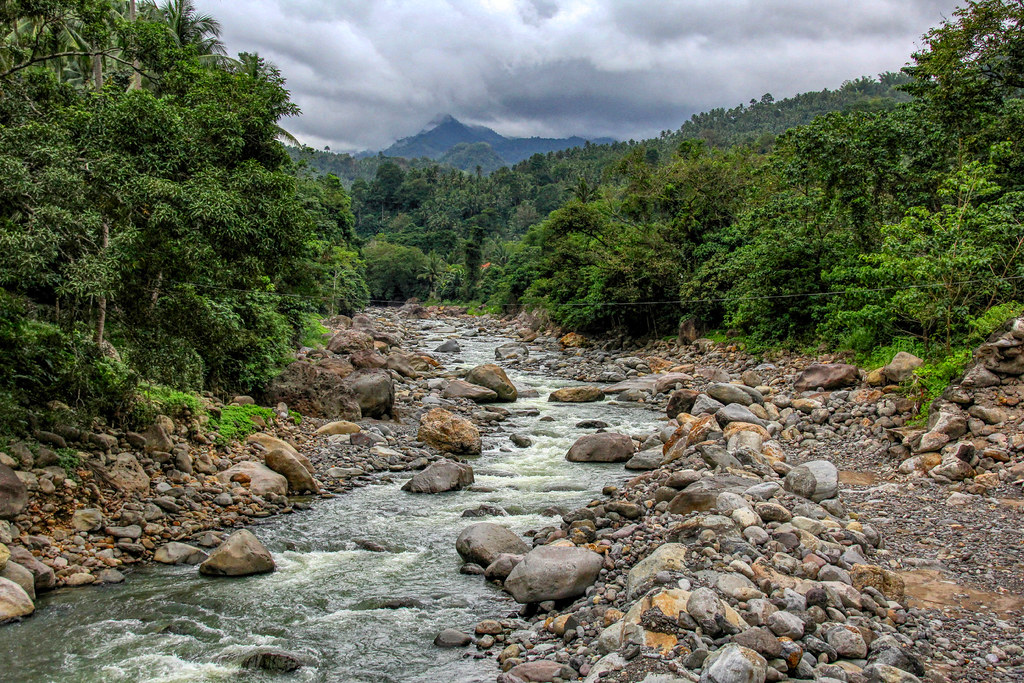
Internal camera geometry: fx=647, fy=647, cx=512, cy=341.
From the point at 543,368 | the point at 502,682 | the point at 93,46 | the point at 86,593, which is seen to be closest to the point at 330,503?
the point at 86,593

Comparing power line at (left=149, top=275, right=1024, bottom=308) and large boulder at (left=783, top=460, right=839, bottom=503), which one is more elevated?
power line at (left=149, top=275, right=1024, bottom=308)

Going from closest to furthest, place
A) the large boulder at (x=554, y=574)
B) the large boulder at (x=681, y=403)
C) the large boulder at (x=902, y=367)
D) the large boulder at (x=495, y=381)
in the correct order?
the large boulder at (x=554, y=574) < the large boulder at (x=902, y=367) < the large boulder at (x=681, y=403) < the large boulder at (x=495, y=381)

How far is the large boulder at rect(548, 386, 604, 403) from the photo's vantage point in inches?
873

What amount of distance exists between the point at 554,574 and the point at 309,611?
117 inches

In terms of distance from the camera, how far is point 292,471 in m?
12.1

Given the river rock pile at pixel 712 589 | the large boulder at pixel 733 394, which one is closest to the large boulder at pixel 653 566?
the river rock pile at pixel 712 589

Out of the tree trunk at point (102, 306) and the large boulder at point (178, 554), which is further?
the tree trunk at point (102, 306)

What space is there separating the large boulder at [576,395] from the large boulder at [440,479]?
964cm

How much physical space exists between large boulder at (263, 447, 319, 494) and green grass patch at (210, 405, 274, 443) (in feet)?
4.02

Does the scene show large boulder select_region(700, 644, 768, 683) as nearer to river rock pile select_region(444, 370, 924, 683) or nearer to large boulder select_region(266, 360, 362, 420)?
river rock pile select_region(444, 370, 924, 683)

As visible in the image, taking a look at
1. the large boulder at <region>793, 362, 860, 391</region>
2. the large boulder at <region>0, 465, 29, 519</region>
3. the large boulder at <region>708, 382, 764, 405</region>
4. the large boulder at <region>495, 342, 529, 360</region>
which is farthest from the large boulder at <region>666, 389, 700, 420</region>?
the large boulder at <region>495, 342, 529, 360</region>

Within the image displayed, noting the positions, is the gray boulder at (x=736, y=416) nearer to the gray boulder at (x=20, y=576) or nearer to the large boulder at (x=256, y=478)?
the large boulder at (x=256, y=478)

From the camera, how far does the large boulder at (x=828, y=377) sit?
17.1 metres

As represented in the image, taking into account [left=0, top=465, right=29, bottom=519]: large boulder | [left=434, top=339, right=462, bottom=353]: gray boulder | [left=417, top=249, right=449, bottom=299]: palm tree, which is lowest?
[left=434, top=339, right=462, bottom=353]: gray boulder
